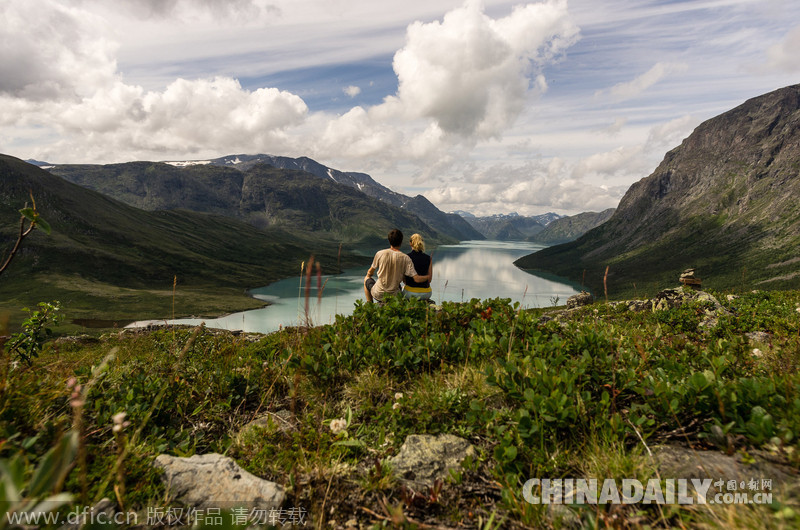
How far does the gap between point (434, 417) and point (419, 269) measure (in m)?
6.41

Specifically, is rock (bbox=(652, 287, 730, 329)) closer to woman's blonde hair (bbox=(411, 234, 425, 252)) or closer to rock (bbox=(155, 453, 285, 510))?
woman's blonde hair (bbox=(411, 234, 425, 252))

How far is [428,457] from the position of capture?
11.8 ft

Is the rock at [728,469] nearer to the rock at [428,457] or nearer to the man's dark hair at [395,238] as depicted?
the rock at [428,457]

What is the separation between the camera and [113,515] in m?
2.51

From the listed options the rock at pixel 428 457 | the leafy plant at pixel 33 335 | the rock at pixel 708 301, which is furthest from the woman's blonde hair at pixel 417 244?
the leafy plant at pixel 33 335

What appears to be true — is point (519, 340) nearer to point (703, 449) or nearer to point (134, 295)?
point (703, 449)

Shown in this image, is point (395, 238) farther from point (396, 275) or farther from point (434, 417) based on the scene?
point (434, 417)

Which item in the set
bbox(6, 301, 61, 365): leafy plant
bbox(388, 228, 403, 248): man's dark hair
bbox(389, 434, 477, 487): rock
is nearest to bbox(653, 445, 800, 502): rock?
bbox(389, 434, 477, 487): rock

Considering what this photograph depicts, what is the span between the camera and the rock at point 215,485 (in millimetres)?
2891

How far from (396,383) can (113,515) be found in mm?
3142

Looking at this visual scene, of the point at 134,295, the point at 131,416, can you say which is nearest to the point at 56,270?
the point at 134,295

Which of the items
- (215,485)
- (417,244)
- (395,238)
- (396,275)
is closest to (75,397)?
(215,485)

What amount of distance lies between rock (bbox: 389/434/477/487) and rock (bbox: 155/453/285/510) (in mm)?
1172

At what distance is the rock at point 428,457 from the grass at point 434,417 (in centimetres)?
12
